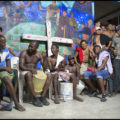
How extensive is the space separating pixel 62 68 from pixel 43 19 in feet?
5.72

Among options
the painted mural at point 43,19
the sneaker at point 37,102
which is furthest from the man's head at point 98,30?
the sneaker at point 37,102

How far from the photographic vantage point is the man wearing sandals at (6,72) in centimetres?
342

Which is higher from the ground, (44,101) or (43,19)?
(43,19)

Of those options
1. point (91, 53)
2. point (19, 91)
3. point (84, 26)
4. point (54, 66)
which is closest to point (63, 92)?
point (54, 66)

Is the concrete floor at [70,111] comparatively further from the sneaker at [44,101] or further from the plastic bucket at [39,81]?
the plastic bucket at [39,81]

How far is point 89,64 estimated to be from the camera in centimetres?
570

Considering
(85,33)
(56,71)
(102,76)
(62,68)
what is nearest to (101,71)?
(102,76)

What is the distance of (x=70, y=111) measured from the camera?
3395 millimetres

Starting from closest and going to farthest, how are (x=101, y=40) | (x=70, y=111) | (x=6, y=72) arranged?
(x=70, y=111) → (x=6, y=72) → (x=101, y=40)

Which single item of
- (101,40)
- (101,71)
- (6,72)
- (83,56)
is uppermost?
(101,40)

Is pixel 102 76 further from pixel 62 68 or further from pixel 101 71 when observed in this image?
pixel 62 68

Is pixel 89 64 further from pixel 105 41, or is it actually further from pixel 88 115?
pixel 88 115

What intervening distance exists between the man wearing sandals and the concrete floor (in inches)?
9.2

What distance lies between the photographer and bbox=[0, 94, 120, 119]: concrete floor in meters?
3.06
